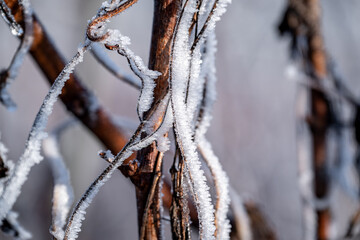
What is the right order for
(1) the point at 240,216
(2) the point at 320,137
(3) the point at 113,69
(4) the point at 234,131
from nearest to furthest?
Answer: (3) the point at 113,69 → (1) the point at 240,216 → (2) the point at 320,137 → (4) the point at 234,131

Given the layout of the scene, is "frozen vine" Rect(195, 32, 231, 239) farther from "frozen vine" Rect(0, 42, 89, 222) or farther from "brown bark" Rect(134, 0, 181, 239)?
"frozen vine" Rect(0, 42, 89, 222)

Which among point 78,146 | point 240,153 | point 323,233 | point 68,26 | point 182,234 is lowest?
point 78,146

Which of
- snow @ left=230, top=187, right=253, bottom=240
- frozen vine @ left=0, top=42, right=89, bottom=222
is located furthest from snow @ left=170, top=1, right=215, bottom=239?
snow @ left=230, top=187, right=253, bottom=240

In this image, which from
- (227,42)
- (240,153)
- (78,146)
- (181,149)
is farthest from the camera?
(78,146)

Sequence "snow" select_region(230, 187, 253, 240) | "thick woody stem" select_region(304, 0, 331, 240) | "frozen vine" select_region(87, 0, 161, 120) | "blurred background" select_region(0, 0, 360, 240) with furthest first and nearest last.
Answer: "blurred background" select_region(0, 0, 360, 240), "thick woody stem" select_region(304, 0, 331, 240), "snow" select_region(230, 187, 253, 240), "frozen vine" select_region(87, 0, 161, 120)

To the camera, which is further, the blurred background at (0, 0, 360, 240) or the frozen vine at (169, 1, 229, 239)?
the blurred background at (0, 0, 360, 240)

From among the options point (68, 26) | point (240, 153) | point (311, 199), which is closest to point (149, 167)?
point (311, 199)

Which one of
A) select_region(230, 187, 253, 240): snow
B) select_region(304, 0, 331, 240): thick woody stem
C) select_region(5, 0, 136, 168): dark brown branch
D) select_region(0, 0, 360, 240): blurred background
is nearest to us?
select_region(5, 0, 136, 168): dark brown branch

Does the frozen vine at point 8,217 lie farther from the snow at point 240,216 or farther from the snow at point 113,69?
the snow at point 240,216

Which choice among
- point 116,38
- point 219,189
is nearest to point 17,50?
point 116,38

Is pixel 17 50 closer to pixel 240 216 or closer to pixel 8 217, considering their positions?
pixel 8 217

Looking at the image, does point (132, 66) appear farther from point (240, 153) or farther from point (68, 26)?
point (68, 26)
